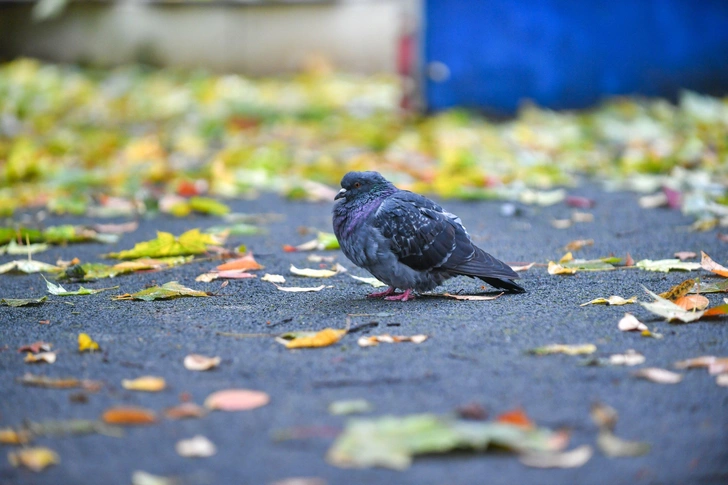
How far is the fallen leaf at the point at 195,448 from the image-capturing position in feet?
6.80

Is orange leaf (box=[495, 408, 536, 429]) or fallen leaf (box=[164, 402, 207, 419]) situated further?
fallen leaf (box=[164, 402, 207, 419])

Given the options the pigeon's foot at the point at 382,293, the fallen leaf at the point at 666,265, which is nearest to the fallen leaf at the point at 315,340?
the pigeon's foot at the point at 382,293

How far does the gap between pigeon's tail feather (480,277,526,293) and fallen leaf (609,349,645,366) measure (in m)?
0.90

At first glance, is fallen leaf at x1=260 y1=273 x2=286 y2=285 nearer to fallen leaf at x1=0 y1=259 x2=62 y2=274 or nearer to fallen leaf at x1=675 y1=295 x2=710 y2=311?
fallen leaf at x1=0 y1=259 x2=62 y2=274

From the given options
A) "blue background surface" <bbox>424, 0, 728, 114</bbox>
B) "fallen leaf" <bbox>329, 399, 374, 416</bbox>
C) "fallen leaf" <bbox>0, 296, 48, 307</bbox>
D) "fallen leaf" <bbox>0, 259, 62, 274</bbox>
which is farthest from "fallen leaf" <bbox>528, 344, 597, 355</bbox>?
"blue background surface" <bbox>424, 0, 728, 114</bbox>

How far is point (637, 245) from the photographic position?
14.9 ft

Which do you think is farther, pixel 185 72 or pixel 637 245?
pixel 185 72

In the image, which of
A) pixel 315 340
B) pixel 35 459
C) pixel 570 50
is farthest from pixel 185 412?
pixel 570 50

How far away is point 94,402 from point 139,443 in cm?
32

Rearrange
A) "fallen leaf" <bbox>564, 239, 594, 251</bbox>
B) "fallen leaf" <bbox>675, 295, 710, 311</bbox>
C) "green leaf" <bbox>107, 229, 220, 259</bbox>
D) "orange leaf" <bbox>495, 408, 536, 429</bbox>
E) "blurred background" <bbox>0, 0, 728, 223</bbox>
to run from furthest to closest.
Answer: "blurred background" <bbox>0, 0, 728, 223</bbox> → "fallen leaf" <bbox>564, 239, 594, 251</bbox> → "green leaf" <bbox>107, 229, 220, 259</bbox> → "fallen leaf" <bbox>675, 295, 710, 311</bbox> → "orange leaf" <bbox>495, 408, 536, 429</bbox>

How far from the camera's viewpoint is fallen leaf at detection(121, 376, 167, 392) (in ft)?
8.10

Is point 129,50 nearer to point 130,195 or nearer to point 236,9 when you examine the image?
point 236,9

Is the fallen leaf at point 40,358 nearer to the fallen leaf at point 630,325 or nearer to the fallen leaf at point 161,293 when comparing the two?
the fallen leaf at point 161,293

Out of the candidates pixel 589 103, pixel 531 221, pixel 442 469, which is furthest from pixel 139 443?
pixel 589 103
